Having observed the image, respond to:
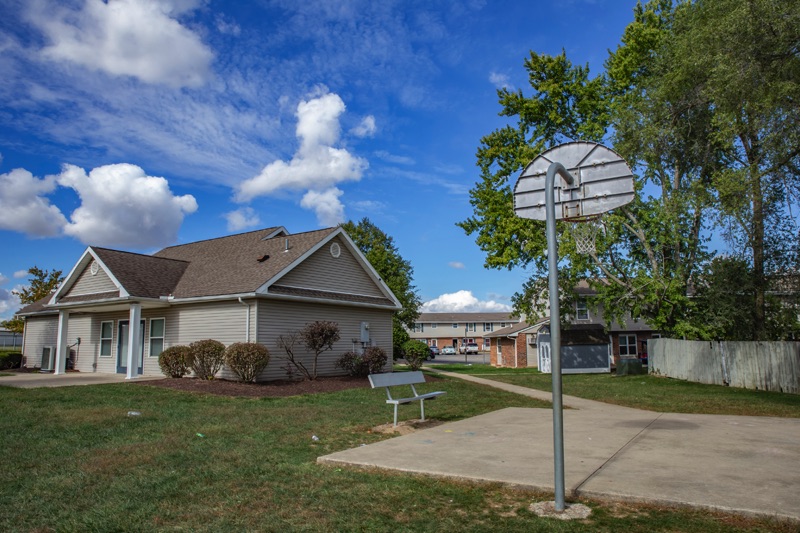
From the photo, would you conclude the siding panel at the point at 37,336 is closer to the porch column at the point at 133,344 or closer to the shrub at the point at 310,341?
the porch column at the point at 133,344

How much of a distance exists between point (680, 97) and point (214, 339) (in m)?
18.9

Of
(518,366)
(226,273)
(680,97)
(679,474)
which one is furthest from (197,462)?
(518,366)

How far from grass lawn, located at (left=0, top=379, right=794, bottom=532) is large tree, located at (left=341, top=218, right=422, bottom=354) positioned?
3238cm

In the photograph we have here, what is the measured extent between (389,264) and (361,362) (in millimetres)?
23808

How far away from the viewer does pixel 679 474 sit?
241 inches

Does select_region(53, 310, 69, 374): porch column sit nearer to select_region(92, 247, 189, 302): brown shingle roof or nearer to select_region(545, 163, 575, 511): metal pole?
select_region(92, 247, 189, 302): brown shingle roof

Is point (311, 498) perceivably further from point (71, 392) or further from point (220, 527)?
point (71, 392)

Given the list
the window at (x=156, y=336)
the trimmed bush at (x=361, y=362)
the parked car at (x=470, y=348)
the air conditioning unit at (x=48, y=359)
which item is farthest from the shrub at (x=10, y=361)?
the parked car at (x=470, y=348)

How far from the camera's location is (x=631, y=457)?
23.2 ft

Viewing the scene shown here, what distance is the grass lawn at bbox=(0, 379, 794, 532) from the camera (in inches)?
190

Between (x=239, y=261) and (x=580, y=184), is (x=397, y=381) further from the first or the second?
(x=239, y=261)

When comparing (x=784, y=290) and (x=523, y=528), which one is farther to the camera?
(x=784, y=290)

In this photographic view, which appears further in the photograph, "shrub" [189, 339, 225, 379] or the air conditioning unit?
the air conditioning unit

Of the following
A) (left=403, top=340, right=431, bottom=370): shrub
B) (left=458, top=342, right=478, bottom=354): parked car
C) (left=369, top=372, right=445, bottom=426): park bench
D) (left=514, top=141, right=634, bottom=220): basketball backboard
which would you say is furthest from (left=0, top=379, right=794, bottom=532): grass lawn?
(left=458, top=342, right=478, bottom=354): parked car
